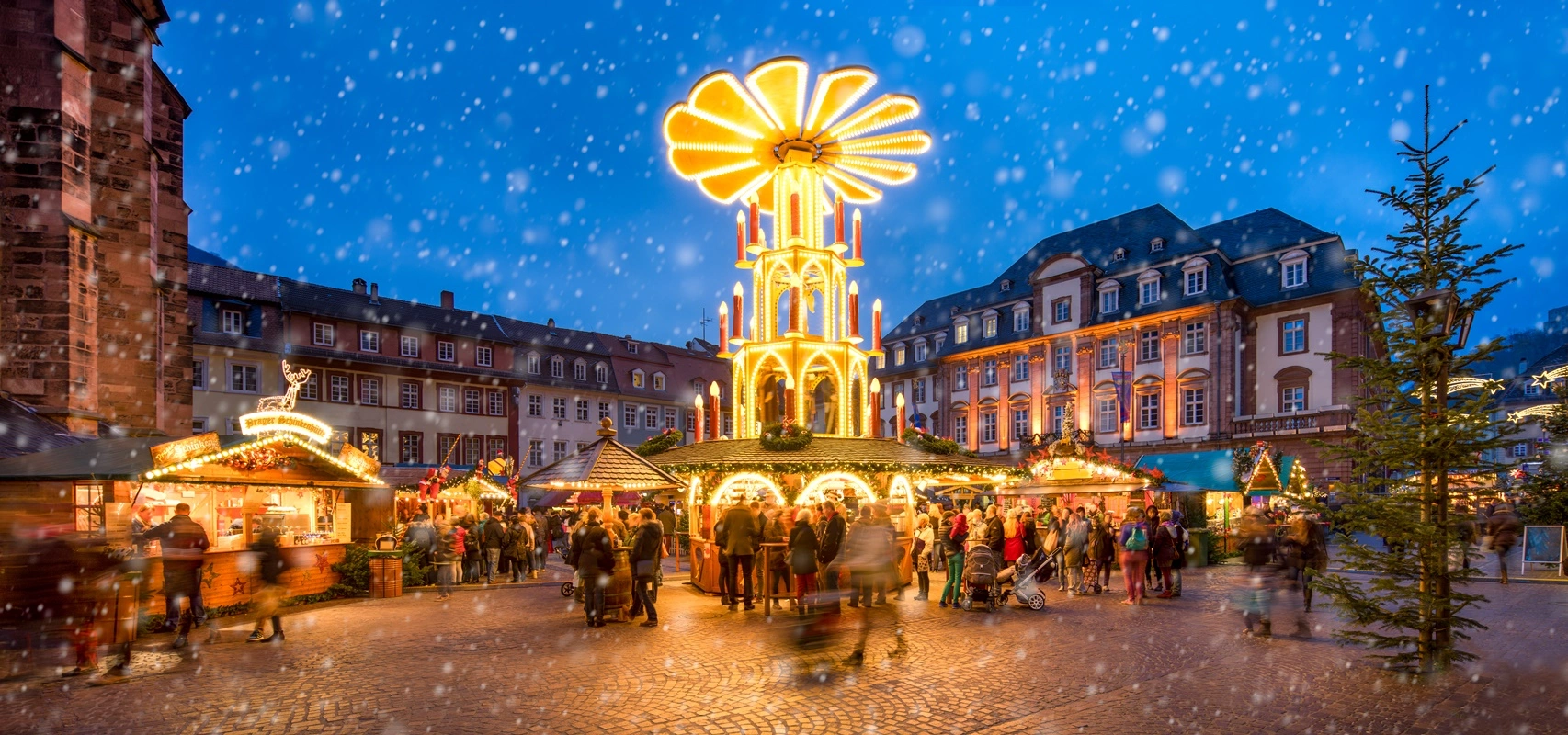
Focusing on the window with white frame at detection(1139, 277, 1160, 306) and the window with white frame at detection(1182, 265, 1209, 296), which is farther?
the window with white frame at detection(1139, 277, 1160, 306)

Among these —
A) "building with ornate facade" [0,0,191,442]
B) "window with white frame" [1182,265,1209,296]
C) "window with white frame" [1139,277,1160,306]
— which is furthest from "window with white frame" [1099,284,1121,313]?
"building with ornate facade" [0,0,191,442]

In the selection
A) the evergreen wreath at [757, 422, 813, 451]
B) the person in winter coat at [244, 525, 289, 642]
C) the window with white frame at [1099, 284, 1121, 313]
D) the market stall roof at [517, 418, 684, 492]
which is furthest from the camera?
the window with white frame at [1099, 284, 1121, 313]

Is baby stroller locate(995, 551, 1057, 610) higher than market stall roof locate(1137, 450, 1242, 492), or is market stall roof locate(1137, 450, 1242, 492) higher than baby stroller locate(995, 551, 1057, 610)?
market stall roof locate(1137, 450, 1242, 492)

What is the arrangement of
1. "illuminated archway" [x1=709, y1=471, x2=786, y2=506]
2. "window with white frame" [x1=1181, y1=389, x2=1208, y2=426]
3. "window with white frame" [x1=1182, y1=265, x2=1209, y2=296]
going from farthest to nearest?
"window with white frame" [x1=1182, y1=265, x2=1209, y2=296] → "window with white frame" [x1=1181, y1=389, x2=1208, y2=426] → "illuminated archway" [x1=709, y1=471, x2=786, y2=506]

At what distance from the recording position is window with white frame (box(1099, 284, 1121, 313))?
150 ft

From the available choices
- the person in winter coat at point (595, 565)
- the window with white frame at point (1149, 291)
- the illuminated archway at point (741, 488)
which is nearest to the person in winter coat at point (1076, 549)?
the illuminated archway at point (741, 488)

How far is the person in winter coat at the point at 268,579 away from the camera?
1052cm

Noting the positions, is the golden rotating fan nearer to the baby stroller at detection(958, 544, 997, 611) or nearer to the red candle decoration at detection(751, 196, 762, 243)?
the red candle decoration at detection(751, 196, 762, 243)

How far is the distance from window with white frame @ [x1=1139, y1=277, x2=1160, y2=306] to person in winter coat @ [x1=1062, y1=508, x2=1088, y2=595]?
30002 millimetres

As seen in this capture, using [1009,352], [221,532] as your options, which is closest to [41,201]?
[221,532]

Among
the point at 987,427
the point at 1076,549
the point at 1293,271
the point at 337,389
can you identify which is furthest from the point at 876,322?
the point at 987,427

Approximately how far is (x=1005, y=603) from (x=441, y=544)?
33.6 feet

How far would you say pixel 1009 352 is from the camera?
50125 mm

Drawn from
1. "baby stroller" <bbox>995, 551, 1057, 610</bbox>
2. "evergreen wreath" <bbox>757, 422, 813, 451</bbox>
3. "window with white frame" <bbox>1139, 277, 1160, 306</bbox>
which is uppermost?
"window with white frame" <bbox>1139, 277, 1160, 306</bbox>
